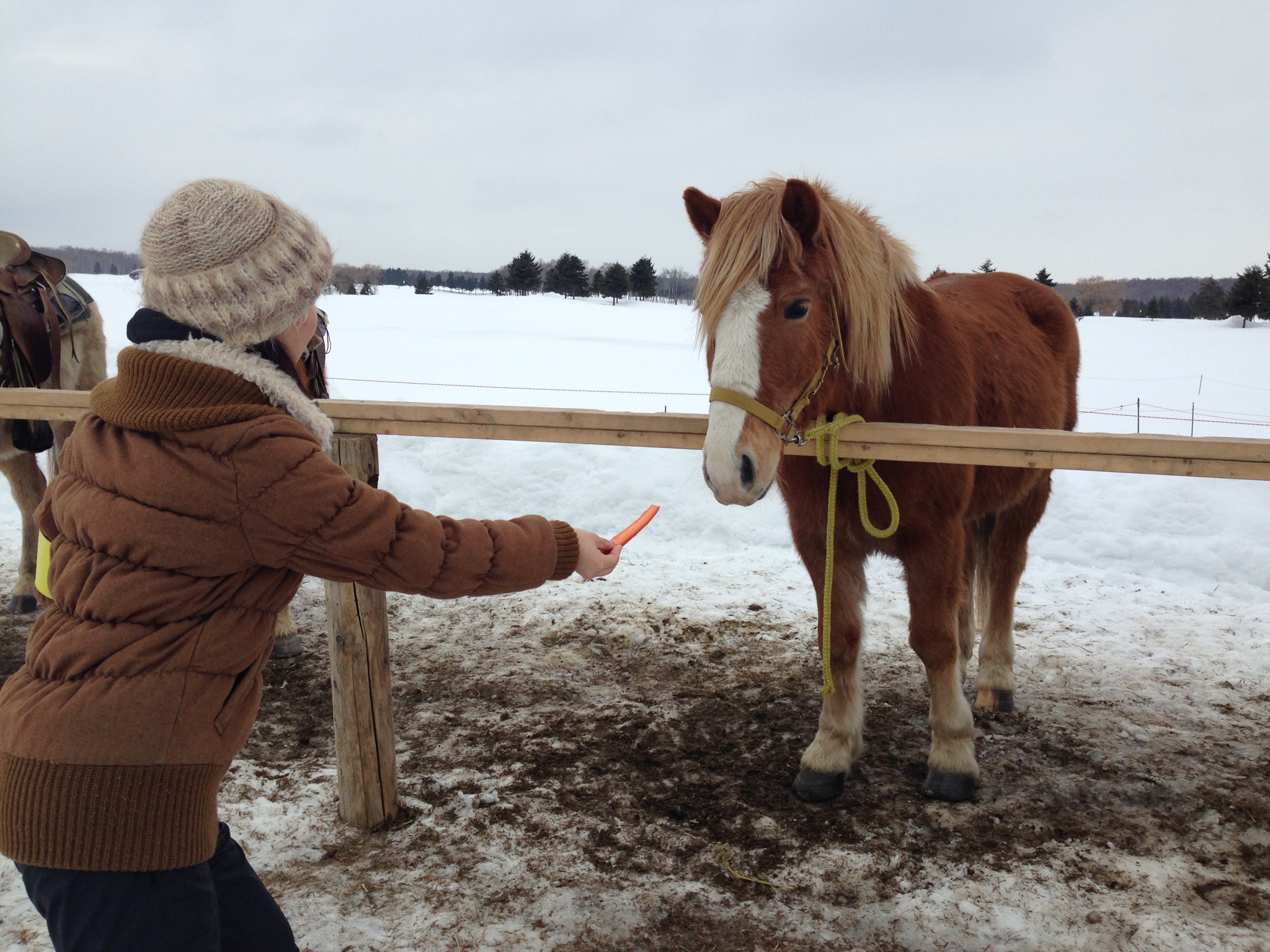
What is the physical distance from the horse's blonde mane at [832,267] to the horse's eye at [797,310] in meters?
0.12

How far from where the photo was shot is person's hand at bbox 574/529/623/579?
1.69m

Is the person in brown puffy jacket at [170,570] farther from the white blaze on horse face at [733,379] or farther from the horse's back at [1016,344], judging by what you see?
the horse's back at [1016,344]

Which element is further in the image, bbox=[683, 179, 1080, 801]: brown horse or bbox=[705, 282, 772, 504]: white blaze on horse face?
bbox=[683, 179, 1080, 801]: brown horse

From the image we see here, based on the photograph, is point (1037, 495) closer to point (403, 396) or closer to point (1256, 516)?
point (1256, 516)

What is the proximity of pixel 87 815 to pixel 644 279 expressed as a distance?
130ft

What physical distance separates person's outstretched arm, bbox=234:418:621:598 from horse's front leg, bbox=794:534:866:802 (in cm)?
178

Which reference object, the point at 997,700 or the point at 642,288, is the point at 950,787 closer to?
the point at 997,700

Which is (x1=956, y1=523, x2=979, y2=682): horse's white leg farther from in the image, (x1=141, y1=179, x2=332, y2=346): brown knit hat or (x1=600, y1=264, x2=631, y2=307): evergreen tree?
(x1=600, y1=264, x2=631, y2=307): evergreen tree

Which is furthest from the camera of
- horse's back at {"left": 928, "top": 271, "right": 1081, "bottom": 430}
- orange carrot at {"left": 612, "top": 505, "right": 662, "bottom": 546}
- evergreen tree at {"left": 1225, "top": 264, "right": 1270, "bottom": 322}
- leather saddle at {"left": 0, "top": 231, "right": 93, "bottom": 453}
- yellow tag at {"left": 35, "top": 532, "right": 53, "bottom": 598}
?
evergreen tree at {"left": 1225, "top": 264, "right": 1270, "bottom": 322}

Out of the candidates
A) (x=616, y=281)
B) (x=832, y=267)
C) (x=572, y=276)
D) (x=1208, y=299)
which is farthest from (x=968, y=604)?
(x=1208, y=299)

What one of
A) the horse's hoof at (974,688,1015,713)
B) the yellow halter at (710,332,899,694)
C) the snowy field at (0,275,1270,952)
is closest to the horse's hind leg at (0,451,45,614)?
the snowy field at (0,275,1270,952)

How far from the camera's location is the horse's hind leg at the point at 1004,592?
396 cm

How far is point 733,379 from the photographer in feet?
7.40

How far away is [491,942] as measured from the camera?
2.31m
